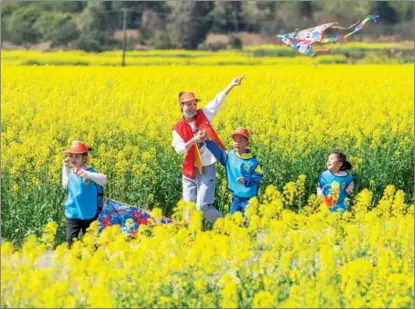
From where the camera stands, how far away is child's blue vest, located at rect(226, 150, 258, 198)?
10.5 meters

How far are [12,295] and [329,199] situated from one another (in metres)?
4.00

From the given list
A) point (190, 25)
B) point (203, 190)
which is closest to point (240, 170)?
point (203, 190)

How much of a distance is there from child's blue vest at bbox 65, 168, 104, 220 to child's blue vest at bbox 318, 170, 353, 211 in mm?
2064

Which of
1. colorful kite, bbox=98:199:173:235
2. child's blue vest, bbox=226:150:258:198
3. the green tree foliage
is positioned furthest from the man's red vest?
the green tree foliage

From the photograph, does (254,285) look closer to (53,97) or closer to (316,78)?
(53,97)

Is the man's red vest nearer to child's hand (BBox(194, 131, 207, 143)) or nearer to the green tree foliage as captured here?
child's hand (BBox(194, 131, 207, 143))

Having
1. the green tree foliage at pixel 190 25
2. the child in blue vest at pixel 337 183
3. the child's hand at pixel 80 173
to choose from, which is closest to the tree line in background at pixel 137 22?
the green tree foliage at pixel 190 25

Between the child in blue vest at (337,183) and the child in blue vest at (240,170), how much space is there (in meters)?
0.57

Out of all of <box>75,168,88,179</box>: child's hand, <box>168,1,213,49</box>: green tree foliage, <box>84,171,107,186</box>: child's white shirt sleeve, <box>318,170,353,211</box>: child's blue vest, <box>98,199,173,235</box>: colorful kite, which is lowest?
<box>168,1,213,49</box>: green tree foliage

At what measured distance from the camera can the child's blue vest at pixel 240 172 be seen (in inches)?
413

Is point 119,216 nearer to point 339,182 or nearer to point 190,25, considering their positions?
point 339,182

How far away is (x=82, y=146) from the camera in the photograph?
32.3ft

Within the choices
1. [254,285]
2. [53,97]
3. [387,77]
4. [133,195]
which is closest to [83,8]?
[387,77]

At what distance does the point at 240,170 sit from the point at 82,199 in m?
1.50
